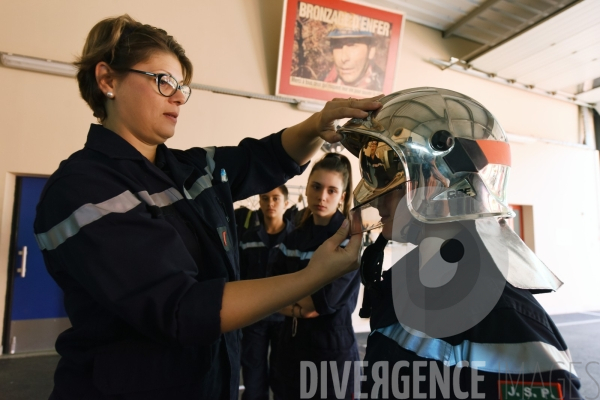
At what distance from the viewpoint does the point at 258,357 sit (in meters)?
2.51

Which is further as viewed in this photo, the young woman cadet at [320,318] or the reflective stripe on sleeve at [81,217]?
the young woman cadet at [320,318]

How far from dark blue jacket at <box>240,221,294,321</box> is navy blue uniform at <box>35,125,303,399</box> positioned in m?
1.72

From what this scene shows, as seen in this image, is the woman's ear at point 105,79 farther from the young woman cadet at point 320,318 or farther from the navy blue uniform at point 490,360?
the young woman cadet at point 320,318

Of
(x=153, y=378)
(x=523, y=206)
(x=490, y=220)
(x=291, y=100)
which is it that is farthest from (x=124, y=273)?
(x=523, y=206)

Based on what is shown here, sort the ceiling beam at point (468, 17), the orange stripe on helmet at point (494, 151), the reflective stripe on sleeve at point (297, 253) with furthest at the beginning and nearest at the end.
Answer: the ceiling beam at point (468, 17), the reflective stripe on sleeve at point (297, 253), the orange stripe on helmet at point (494, 151)

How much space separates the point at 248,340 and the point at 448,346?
6.43ft

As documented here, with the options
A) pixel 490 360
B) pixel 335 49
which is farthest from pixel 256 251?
pixel 335 49

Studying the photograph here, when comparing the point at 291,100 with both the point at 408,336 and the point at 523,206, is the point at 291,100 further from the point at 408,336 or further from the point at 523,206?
the point at 523,206

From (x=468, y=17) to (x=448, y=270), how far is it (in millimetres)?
6168

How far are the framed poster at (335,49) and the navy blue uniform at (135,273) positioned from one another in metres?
4.11

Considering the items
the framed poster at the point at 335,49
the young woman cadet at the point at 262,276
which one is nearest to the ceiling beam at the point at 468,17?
the framed poster at the point at 335,49

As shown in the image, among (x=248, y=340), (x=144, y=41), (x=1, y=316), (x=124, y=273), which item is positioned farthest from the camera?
(x=1, y=316)

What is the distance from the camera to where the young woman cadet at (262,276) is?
2438 millimetres

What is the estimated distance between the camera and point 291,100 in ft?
16.5
